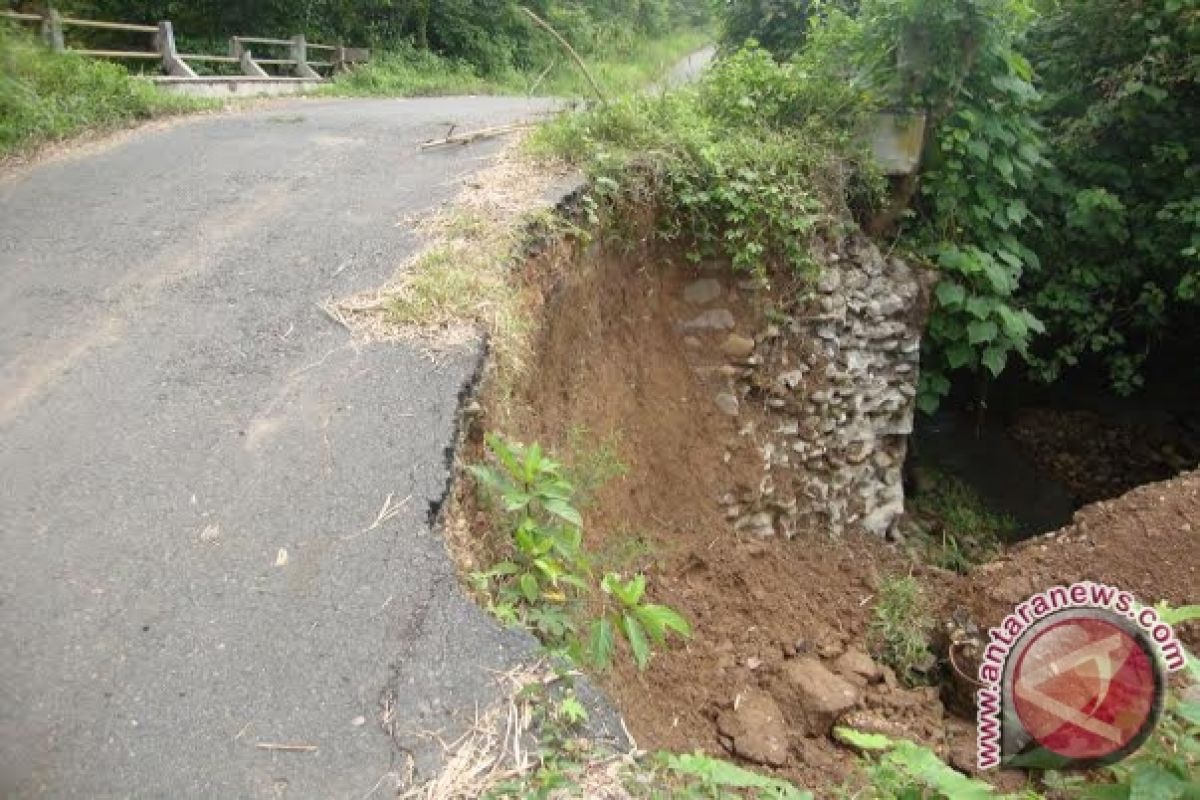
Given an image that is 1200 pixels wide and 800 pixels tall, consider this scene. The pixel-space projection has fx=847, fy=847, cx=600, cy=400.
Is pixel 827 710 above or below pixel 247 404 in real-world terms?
below

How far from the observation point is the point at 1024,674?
2.47 m

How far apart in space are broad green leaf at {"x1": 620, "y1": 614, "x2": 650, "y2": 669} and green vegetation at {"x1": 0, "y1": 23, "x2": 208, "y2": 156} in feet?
21.1

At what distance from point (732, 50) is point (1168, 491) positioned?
5.87 meters

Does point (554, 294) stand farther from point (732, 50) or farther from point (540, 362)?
point (732, 50)

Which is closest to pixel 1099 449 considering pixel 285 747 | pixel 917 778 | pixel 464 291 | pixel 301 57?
pixel 464 291

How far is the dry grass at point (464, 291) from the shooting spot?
374 cm

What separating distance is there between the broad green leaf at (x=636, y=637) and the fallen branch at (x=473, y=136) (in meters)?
4.84

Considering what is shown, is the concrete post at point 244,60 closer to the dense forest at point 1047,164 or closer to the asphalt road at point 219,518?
the asphalt road at point 219,518


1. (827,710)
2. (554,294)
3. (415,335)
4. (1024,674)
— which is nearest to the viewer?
(1024,674)

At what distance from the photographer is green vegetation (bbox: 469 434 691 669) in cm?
245

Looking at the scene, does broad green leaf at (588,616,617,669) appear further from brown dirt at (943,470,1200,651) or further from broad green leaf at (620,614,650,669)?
brown dirt at (943,470,1200,651)

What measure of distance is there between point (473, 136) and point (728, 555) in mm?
3684

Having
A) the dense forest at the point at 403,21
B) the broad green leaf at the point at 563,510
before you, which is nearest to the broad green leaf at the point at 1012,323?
the broad green leaf at the point at 563,510

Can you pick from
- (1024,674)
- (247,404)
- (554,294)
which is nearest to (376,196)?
(554,294)
